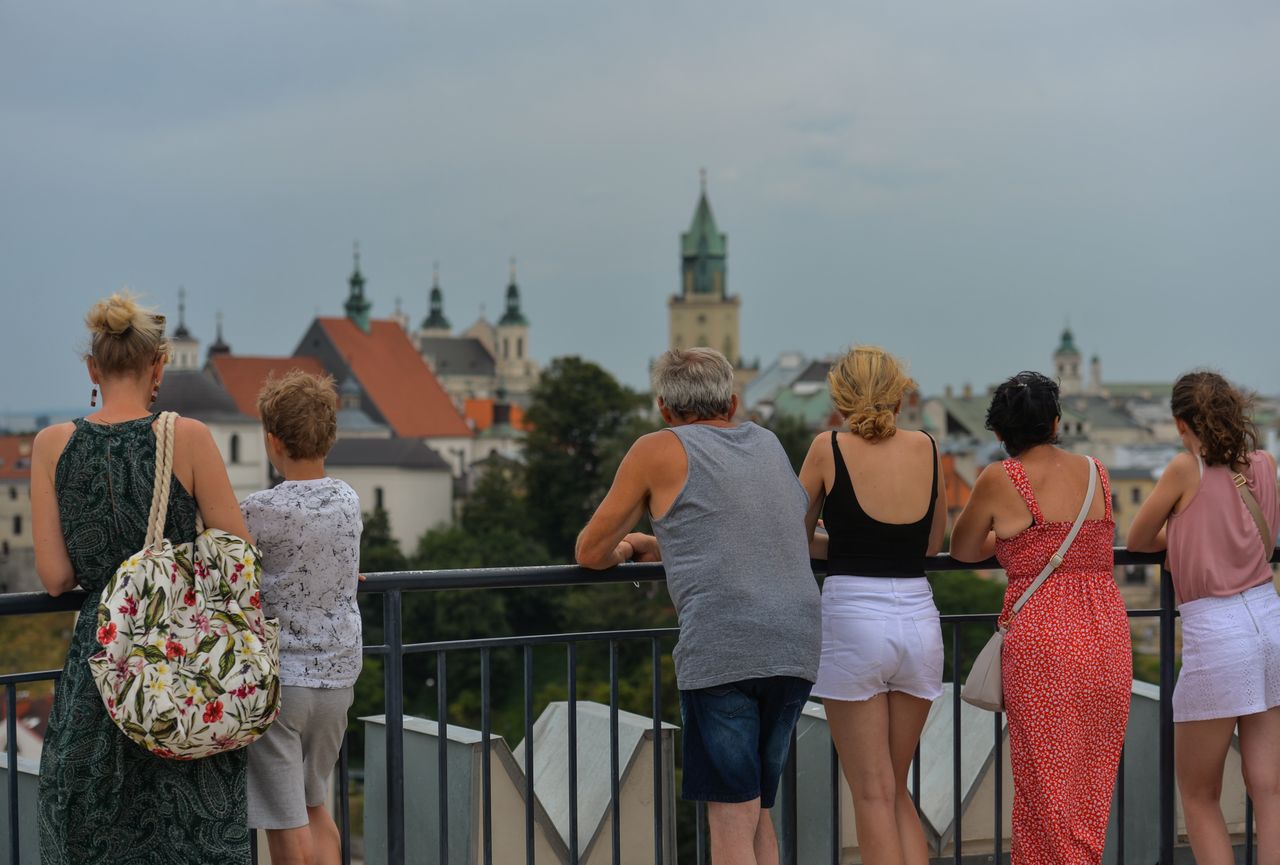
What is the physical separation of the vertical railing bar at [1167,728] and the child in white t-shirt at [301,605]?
7.91ft

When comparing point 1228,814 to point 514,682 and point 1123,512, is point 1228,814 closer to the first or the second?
point 514,682

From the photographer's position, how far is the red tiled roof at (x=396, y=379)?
112 meters

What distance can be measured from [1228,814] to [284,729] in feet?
12.8

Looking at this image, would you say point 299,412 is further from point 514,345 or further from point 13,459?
point 514,345

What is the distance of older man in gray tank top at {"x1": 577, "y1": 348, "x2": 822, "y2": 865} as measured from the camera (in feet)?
11.9

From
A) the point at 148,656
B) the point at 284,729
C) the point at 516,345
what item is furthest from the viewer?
the point at 516,345

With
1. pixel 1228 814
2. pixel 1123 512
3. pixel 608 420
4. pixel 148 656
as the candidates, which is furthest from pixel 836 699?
pixel 1123 512

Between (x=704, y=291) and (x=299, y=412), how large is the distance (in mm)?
162101

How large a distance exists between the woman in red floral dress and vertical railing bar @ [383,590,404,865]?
1.42m

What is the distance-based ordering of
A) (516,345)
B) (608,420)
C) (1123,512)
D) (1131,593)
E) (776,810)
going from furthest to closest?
1. (516,345)
2. (1123,512)
3. (1131,593)
4. (608,420)
5. (776,810)

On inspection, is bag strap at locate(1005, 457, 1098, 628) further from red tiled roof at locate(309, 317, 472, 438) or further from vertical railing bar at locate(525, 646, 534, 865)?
red tiled roof at locate(309, 317, 472, 438)

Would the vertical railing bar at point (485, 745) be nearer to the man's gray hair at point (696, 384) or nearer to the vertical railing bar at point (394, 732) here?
the vertical railing bar at point (394, 732)

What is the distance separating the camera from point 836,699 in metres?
3.89

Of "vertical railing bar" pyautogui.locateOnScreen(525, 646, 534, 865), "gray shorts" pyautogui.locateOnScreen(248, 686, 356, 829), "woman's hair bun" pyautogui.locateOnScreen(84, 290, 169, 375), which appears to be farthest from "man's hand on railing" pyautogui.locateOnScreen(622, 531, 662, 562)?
"woman's hair bun" pyautogui.locateOnScreen(84, 290, 169, 375)
